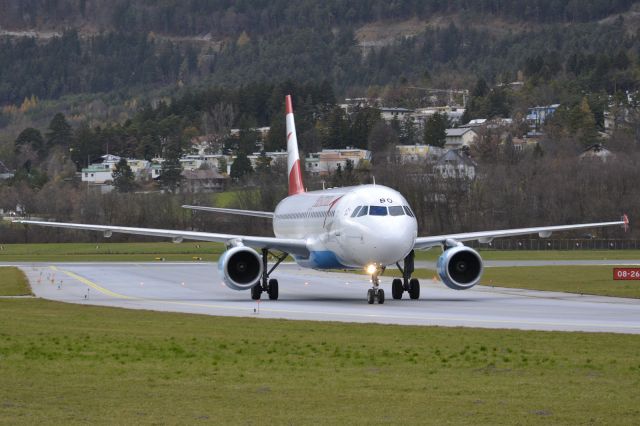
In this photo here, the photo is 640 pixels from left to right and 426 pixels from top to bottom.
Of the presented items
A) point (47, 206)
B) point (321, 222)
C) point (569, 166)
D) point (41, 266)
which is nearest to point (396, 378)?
point (321, 222)

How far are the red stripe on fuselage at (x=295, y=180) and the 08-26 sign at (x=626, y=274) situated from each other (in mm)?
14109

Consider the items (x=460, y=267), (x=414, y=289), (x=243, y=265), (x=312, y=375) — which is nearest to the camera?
(x=312, y=375)

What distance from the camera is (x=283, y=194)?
146750 mm

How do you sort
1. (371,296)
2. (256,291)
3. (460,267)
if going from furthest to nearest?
1. (256,291)
2. (460,267)
3. (371,296)

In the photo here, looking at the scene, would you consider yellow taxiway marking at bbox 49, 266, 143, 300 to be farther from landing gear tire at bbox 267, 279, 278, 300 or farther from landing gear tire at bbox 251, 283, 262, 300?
landing gear tire at bbox 267, 279, 278, 300

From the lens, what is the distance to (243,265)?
45781mm

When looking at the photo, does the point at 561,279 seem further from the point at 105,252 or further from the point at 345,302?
the point at 105,252

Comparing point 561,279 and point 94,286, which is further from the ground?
point 94,286

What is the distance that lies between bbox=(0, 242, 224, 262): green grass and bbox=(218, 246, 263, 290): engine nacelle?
4949 cm

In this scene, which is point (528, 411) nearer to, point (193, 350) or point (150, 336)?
point (193, 350)

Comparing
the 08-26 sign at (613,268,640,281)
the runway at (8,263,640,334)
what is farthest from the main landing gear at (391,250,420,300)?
the 08-26 sign at (613,268,640,281)

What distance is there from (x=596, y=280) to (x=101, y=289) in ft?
69.2

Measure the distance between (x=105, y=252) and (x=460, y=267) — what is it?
68.6 metres

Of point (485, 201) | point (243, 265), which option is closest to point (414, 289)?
point (243, 265)
